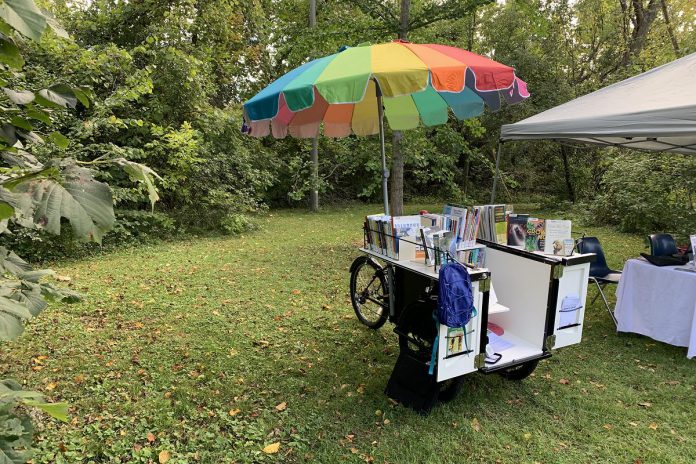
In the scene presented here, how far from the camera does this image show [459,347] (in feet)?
9.14

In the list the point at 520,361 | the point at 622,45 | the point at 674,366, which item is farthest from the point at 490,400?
the point at 622,45

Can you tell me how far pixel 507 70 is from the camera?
315cm

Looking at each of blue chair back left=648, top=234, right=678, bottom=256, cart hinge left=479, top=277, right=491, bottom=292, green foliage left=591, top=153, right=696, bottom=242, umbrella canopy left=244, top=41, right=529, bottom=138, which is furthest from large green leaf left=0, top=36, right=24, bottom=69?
green foliage left=591, top=153, right=696, bottom=242

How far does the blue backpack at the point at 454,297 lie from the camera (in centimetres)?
259

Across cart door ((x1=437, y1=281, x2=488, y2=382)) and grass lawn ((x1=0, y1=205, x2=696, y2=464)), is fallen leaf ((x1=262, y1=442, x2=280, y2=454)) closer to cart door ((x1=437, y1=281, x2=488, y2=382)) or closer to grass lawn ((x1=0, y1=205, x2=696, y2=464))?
grass lawn ((x1=0, y1=205, x2=696, y2=464))

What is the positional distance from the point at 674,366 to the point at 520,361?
1777 millimetres

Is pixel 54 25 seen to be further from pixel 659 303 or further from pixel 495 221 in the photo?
pixel 659 303

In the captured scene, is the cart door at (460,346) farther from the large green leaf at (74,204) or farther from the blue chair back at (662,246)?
the blue chair back at (662,246)

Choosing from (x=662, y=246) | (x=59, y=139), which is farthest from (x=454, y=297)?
(x=662, y=246)

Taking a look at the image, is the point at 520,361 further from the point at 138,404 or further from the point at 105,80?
the point at 105,80

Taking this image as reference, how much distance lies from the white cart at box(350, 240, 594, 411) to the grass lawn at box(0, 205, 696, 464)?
0.25 m

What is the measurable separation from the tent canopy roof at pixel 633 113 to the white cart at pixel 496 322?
166 cm

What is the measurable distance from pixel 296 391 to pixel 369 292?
1314 millimetres

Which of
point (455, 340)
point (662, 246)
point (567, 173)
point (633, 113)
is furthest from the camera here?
point (567, 173)
